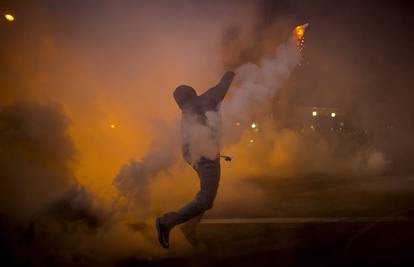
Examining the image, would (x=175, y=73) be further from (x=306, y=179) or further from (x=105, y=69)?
(x=306, y=179)

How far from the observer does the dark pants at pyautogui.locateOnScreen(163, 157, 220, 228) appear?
14.4ft

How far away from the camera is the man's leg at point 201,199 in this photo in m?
4.38

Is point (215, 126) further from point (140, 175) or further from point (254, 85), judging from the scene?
point (254, 85)

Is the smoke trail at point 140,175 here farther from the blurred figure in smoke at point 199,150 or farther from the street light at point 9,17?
the street light at point 9,17

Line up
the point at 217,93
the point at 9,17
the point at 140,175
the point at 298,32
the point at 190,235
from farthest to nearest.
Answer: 1. the point at 9,17
2. the point at 298,32
3. the point at 140,175
4. the point at 217,93
5. the point at 190,235

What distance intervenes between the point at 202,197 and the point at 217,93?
4.41 feet

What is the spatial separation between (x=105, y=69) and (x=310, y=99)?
15.8 metres

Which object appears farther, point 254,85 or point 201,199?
→ point 254,85

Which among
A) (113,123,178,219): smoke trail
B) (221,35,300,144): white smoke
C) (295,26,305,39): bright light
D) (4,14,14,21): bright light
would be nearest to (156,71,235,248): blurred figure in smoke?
(113,123,178,219): smoke trail

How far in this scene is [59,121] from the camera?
7250mm

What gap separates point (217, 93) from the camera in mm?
4863

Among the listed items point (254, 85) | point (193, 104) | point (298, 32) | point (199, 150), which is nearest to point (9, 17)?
point (254, 85)

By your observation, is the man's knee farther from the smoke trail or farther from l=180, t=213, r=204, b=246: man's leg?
the smoke trail

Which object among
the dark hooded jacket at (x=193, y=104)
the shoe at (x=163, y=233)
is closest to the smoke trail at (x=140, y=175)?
the dark hooded jacket at (x=193, y=104)
